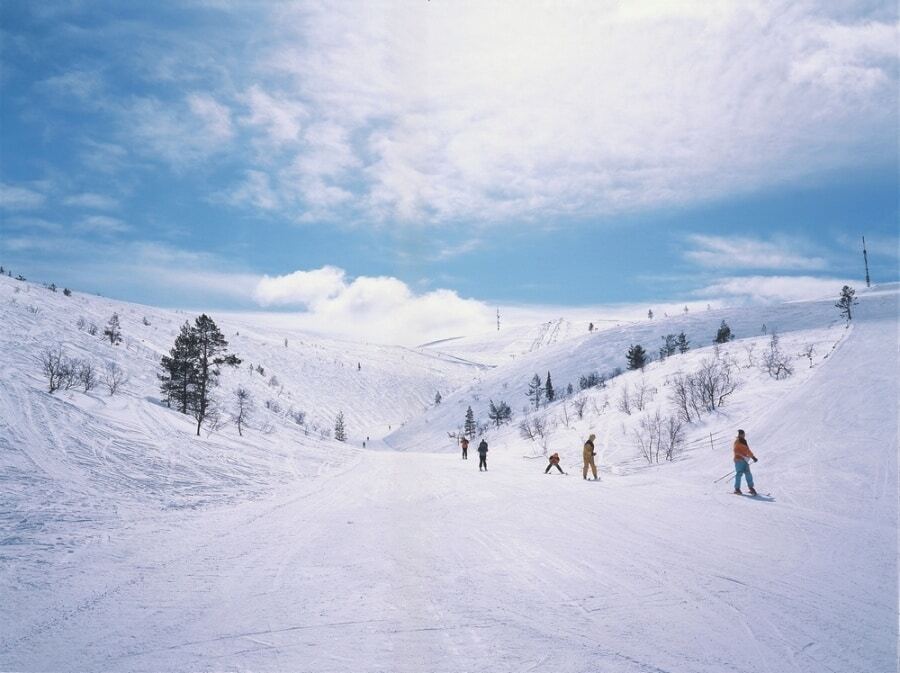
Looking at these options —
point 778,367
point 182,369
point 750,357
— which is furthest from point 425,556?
point 750,357

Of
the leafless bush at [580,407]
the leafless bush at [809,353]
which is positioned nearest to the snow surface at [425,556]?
the leafless bush at [809,353]

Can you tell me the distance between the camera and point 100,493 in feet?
31.9

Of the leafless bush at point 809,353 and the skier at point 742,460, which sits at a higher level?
the leafless bush at point 809,353

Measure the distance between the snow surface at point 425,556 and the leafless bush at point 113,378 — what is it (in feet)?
10.6

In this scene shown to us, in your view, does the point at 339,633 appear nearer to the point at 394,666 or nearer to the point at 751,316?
the point at 394,666

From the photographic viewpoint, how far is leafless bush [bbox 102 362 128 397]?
20844mm

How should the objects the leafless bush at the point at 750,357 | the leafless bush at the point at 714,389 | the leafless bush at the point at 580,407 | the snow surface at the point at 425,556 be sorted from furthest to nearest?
the leafless bush at the point at 580,407 < the leafless bush at the point at 750,357 < the leafless bush at the point at 714,389 < the snow surface at the point at 425,556

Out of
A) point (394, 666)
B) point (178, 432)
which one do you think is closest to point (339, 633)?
point (394, 666)

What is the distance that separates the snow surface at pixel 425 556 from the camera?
390 cm

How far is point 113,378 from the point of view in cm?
2409

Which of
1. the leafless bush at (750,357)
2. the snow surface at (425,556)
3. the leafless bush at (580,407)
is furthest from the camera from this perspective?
the leafless bush at (580,407)

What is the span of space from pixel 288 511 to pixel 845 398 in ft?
80.1

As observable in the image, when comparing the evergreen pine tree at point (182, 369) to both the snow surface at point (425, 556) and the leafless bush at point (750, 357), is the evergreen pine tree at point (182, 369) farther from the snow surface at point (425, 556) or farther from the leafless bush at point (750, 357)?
the leafless bush at point (750, 357)

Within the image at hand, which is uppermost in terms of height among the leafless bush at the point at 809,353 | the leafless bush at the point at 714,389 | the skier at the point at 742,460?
the leafless bush at the point at 809,353
